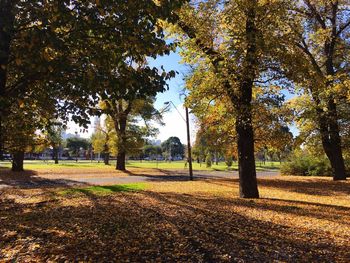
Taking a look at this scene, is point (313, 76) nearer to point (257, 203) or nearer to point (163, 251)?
point (257, 203)

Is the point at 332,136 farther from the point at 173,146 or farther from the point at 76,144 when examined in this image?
the point at 173,146

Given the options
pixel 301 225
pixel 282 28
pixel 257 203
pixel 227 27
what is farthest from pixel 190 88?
pixel 301 225

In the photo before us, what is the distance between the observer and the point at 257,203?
11711 millimetres

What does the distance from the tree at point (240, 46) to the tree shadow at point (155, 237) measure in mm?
4178

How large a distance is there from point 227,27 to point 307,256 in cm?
928

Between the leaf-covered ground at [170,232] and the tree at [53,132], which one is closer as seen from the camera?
the leaf-covered ground at [170,232]

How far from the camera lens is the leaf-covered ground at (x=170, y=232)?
→ 5.69 meters

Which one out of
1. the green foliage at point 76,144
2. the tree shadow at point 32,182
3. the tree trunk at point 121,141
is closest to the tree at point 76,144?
the green foliage at point 76,144

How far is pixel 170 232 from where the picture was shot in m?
6.99

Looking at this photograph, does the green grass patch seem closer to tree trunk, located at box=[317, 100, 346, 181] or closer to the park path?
→ the park path

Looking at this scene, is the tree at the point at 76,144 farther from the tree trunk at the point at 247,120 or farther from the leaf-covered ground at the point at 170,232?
the leaf-covered ground at the point at 170,232

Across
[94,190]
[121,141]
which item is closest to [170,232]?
[94,190]

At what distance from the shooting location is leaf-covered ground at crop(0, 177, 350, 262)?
5.69m

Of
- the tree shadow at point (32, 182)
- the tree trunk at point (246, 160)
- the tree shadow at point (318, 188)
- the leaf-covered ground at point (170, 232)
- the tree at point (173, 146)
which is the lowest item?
the tree shadow at point (318, 188)
